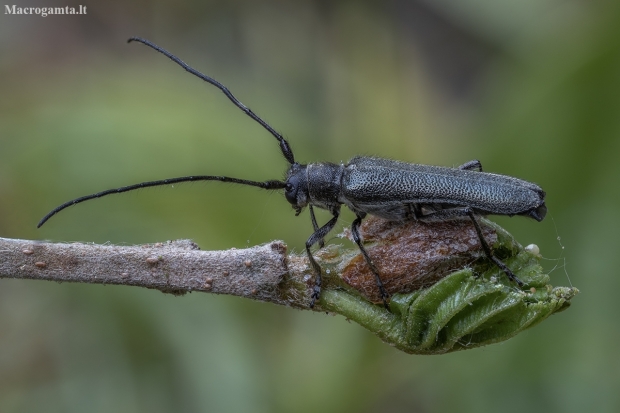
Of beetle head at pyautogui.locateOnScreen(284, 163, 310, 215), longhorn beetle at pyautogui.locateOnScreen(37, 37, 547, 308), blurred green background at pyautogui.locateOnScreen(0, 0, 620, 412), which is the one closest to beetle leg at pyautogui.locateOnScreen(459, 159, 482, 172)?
longhorn beetle at pyautogui.locateOnScreen(37, 37, 547, 308)

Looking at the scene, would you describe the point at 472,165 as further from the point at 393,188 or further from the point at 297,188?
the point at 297,188

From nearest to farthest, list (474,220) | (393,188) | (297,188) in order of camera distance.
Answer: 1. (474,220)
2. (393,188)
3. (297,188)

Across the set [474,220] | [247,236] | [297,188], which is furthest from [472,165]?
[247,236]

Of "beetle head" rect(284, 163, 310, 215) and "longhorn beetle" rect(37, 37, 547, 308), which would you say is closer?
"longhorn beetle" rect(37, 37, 547, 308)

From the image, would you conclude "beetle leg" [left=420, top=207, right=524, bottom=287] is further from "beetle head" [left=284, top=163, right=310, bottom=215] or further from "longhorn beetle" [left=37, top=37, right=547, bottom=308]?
"beetle head" [left=284, top=163, right=310, bottom=215]

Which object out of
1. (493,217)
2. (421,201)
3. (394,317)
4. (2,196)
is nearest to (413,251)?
(394,317)

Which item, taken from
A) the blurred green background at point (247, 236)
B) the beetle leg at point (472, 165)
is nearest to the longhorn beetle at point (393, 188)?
the beetle leg at point (472, 165)

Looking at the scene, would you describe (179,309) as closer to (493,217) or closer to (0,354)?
(0,354)
